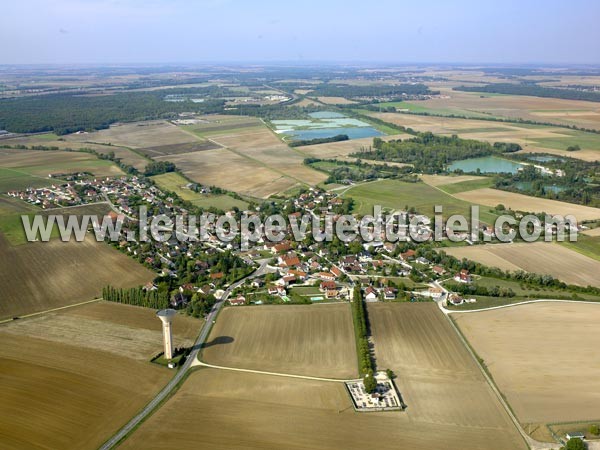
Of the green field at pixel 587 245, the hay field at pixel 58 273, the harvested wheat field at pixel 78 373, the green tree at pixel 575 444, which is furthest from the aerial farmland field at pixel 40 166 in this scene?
the green tree at pixel 575 444

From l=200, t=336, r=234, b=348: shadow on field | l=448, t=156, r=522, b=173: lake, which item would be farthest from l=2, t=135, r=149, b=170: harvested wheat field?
l=200, t=336, r=234, b=348: shadow on field

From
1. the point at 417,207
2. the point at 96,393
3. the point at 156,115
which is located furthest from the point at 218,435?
the point at 156,115

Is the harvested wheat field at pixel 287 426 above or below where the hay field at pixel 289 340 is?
below

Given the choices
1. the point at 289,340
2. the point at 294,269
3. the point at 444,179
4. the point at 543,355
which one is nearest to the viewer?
the point at 543,355

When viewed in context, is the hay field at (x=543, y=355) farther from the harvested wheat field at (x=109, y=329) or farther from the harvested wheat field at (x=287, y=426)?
the harvested wheat field at (x=109, y=329)

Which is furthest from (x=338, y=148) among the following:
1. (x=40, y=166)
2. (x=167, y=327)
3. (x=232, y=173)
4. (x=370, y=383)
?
(x=370, y=383)

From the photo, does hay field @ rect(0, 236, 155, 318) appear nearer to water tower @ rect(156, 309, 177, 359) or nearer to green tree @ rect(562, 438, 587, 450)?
water tower @ rect(156, 309, 177, 359)

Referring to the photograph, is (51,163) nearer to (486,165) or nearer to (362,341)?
(362,341)

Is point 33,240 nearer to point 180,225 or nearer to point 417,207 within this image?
point 180,225
